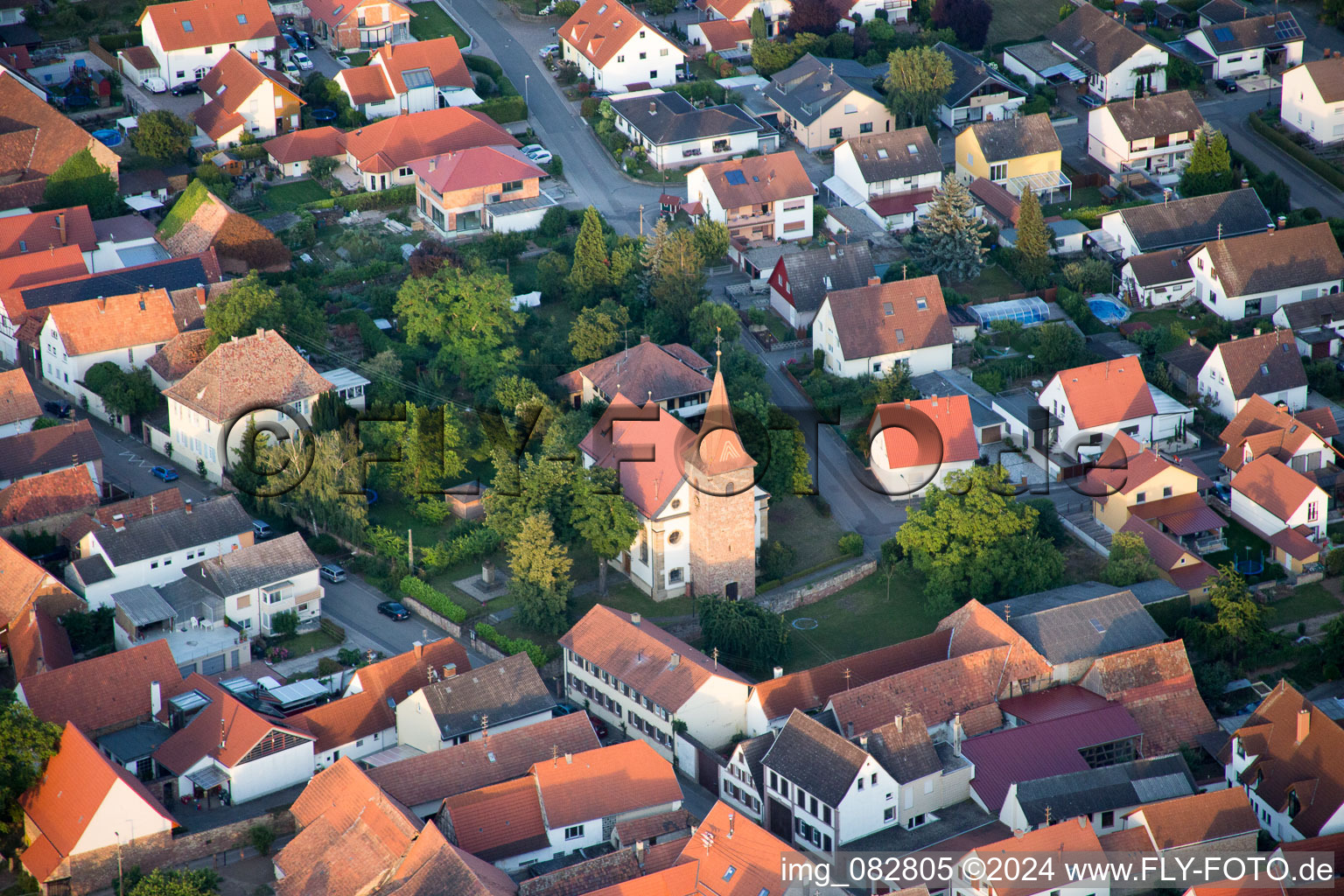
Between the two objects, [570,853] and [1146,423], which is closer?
[570,853]

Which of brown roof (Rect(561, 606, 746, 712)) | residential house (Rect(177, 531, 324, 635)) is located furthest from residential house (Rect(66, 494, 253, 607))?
brown roof (Rect(561, 606, 746, 712))

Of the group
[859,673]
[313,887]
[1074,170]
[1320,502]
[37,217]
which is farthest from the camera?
[1074,170]

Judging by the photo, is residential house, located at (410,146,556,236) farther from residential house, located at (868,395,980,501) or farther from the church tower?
the church tower

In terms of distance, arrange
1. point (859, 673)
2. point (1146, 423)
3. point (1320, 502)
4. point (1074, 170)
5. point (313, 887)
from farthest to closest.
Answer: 1. point (1074, 170)
2. point (1146, 423)
3. point (1320, 502)
4. point (859, 673)
5. point (313, 887)

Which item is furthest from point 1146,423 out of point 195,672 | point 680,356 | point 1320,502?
point 195,672

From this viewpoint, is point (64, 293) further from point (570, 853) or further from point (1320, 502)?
point (1320, 502)

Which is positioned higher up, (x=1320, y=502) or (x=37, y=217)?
(x=37, y=217)
